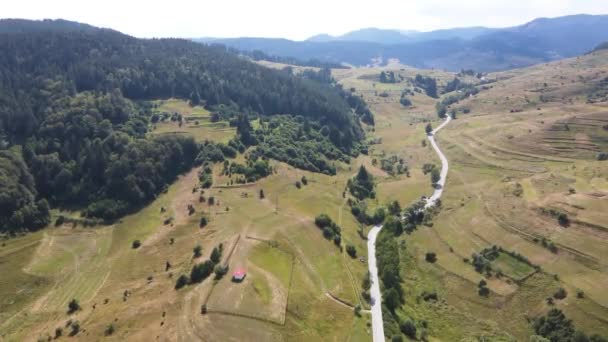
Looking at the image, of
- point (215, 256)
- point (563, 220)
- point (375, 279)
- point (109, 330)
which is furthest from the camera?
point (563, 220)

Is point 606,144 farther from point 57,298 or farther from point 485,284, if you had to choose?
point 57,298

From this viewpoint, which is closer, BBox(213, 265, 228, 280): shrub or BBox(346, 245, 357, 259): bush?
BBox(213, 265, 228, 280): shrub

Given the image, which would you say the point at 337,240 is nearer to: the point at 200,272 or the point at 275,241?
the point at 275,241

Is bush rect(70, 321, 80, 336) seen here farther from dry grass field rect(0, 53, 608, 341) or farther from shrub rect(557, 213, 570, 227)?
shrub rect(557, 213, 570, 227)

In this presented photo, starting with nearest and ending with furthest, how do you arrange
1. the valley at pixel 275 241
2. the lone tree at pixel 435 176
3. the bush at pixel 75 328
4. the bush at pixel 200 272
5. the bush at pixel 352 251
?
the bush at pixel 75 328, the valley at pixel 275 241, the bush at pixel 200 272, the bush at pixel 352 251, the lone tree at pixel 435 176

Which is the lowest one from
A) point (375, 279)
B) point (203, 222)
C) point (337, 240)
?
point (375, 279)

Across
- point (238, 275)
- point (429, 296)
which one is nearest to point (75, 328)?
point (238, 275)

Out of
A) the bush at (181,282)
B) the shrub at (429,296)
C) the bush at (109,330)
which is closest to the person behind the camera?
the bush at (109,330)

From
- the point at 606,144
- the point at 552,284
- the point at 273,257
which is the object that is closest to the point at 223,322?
the point at 273,257

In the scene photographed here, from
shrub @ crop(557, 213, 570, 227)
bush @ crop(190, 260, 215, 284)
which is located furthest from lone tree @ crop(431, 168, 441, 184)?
bush @ crop(190, 260, 215, 284)

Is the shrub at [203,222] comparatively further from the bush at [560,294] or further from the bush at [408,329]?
the bush at [560,294]

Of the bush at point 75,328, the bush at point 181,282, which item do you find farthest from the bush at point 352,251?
the bush at point 75,328
